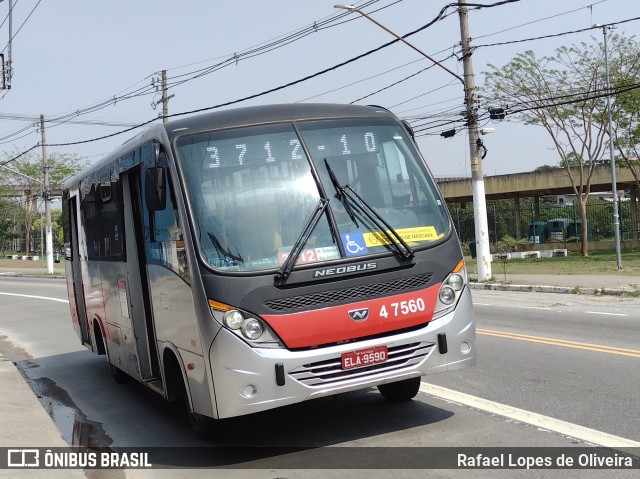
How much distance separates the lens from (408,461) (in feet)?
19.1

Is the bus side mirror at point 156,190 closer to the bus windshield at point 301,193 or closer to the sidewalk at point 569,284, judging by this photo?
the bus windshield at point 301,193

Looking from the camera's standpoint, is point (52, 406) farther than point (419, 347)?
Yes

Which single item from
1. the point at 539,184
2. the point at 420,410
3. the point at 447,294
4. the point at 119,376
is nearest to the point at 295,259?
the point at 447,294

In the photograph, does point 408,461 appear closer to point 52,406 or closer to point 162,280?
point 162,280

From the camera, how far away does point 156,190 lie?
21.6 ft

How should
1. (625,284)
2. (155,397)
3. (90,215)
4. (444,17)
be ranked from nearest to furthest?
(155,397) → (90,215) → (625,284) → (444,17)

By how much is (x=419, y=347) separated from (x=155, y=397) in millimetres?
4316

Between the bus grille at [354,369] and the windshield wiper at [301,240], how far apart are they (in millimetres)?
716

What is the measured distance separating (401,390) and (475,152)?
16398 millimetres

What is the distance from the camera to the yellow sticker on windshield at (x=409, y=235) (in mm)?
6441

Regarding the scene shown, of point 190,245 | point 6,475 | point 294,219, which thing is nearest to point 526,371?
point 294,219

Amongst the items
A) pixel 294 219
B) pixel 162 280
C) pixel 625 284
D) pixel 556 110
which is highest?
pixel 556 110

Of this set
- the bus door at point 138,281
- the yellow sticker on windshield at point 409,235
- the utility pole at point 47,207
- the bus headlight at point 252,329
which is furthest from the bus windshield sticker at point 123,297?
the utility pole at point 47,207

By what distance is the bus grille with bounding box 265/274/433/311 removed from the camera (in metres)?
6.01
